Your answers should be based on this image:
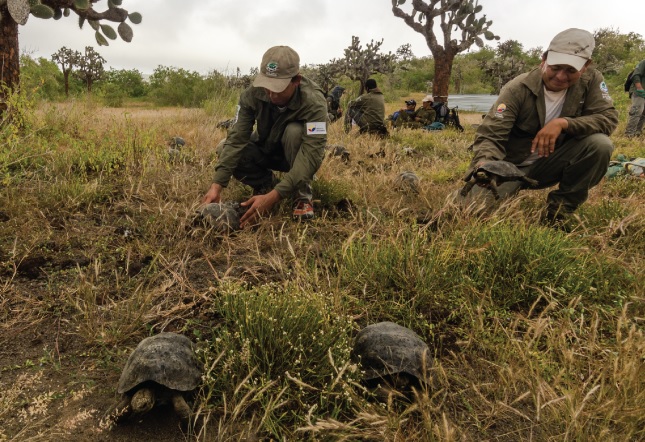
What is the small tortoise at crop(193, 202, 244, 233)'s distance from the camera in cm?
293

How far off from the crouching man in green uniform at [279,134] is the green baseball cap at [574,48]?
1673 millimetres

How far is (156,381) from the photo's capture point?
4.83 ft

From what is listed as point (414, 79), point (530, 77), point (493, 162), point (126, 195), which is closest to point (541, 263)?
point (493, 162)

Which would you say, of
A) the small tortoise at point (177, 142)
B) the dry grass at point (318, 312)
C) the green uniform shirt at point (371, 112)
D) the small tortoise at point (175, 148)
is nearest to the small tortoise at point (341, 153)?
the dry grass at point (318, 312)

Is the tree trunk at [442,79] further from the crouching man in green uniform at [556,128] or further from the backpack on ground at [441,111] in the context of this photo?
the crouching man in green uniform at [556,128]

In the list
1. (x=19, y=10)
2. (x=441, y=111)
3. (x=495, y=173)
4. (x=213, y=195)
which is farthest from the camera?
(x=441, y=111)

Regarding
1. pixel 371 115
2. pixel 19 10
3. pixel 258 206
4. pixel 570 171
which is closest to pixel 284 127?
pixel 258 206

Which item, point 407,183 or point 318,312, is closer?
point 318,312

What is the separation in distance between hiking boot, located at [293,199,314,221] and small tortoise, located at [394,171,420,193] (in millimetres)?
1142

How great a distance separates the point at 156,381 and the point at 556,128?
300 centimetres

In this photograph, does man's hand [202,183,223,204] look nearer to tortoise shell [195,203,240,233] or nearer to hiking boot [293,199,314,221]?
tortoise shell [195,203,240,233]

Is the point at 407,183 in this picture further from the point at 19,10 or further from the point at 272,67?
the point at 19,10

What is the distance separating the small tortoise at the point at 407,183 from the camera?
4.11 meters

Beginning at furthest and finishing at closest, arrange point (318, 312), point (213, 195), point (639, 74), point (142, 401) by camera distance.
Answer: point (639, 74), point (213, 195), point (318, 312), point (142, 401)
